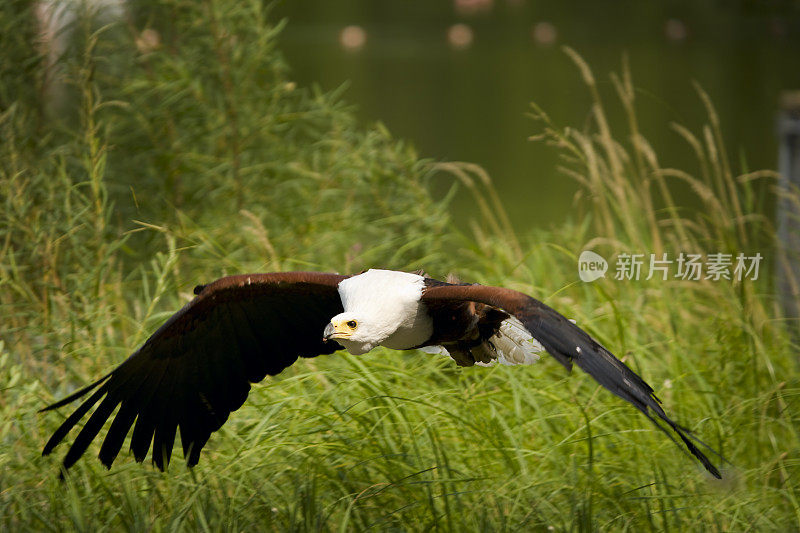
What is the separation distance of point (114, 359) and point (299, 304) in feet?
2.41

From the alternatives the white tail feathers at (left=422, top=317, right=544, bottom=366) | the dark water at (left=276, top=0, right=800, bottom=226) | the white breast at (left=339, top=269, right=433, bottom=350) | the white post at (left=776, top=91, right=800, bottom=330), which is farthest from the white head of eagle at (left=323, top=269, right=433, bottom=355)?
the dark water at (left=276, top=0, right=800, bottom=226)

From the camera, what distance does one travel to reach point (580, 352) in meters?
1.83

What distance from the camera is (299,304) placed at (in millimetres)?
2645

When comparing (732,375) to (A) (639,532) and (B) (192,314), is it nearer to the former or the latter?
(A) (639,532)

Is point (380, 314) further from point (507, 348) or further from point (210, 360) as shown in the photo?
point (210, 360)

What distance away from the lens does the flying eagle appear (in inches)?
88.4

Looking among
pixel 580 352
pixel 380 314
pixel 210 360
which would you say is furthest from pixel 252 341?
pixel 580 352

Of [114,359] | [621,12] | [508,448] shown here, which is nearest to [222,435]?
[114,359]

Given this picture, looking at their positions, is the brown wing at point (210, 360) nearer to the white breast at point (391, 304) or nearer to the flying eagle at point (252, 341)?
the flying eagle at point (252, 341)

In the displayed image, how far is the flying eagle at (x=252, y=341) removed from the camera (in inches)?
88.4

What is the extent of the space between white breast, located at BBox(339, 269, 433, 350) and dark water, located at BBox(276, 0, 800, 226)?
5.25 metres

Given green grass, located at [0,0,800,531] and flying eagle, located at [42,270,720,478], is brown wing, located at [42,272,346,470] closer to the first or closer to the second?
flying eagle, located at [42,270,720,478]

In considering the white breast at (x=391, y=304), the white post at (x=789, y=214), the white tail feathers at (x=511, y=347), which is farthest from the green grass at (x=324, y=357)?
the white breast at (x=391, y=304)

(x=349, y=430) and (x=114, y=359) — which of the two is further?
(x=114, y=359)
